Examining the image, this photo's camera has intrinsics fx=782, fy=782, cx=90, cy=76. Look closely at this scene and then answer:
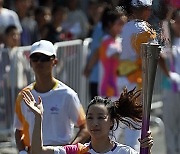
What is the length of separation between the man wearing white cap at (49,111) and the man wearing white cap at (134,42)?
2.22 ft

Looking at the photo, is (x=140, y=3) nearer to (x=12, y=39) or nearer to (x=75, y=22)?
(x=12, y=39)

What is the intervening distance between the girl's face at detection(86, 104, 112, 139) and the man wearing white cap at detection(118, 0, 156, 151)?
1.61ft

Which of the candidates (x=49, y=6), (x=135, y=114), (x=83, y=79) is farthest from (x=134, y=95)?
(x=49, y=6)

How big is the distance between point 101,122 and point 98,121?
0.07 feet

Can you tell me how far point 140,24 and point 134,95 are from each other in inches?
25.7

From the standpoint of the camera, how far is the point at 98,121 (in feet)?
16.7

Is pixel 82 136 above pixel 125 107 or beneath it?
beneath

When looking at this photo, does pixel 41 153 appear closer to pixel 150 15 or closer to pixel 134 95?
pixel 134 95

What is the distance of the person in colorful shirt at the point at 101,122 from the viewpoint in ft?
16.6

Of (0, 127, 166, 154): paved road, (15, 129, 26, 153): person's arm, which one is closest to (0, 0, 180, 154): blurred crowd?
(0, 127, 166, 154): paved road

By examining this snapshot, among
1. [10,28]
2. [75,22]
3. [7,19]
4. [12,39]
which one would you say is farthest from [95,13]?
[12,39]

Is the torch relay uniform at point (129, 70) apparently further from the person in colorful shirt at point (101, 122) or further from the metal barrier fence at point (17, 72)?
the metal barrier fence at point (17, 72)

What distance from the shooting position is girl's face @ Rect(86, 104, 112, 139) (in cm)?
505

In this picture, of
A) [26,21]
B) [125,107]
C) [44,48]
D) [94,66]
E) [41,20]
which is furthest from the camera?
[41,20]
